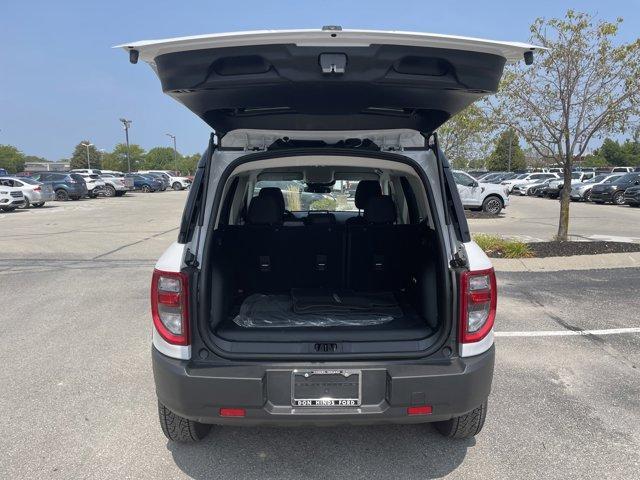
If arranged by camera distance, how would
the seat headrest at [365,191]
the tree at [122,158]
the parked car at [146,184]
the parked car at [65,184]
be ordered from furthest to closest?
1. the tree at [122,158]
2. the parked car at [146,184]
3. the parked car at [65,184]
4. the seat headrest at [365,191]

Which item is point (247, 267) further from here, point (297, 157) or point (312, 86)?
point (312, 86)

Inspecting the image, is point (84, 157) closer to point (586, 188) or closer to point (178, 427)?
point (586, 188)

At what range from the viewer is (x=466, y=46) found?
86.7 inches

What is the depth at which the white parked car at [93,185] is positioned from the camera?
1246 inches

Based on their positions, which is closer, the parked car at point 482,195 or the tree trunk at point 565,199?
the tree trunk at point 565,199

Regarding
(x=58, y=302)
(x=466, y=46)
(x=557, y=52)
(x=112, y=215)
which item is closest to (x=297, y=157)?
(x=466, y=46)

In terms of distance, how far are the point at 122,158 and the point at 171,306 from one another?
126194 mm

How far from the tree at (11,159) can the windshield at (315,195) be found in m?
118

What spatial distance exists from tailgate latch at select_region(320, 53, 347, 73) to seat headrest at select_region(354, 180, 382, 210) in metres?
2.04

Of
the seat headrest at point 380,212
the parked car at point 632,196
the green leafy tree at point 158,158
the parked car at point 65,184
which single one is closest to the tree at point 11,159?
the green leafy tree at point 158,158

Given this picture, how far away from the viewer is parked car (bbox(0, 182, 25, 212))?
66.5 ft

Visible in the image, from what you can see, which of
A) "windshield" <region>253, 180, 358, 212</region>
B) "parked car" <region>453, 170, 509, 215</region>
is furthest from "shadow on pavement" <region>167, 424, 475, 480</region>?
"parked car" <region>453, 170, 509, 215</region>

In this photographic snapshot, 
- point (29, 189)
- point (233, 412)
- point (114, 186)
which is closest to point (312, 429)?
point (233, 412)

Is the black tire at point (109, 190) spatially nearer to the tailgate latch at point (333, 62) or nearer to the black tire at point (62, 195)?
the black tire at point (62, 195)
